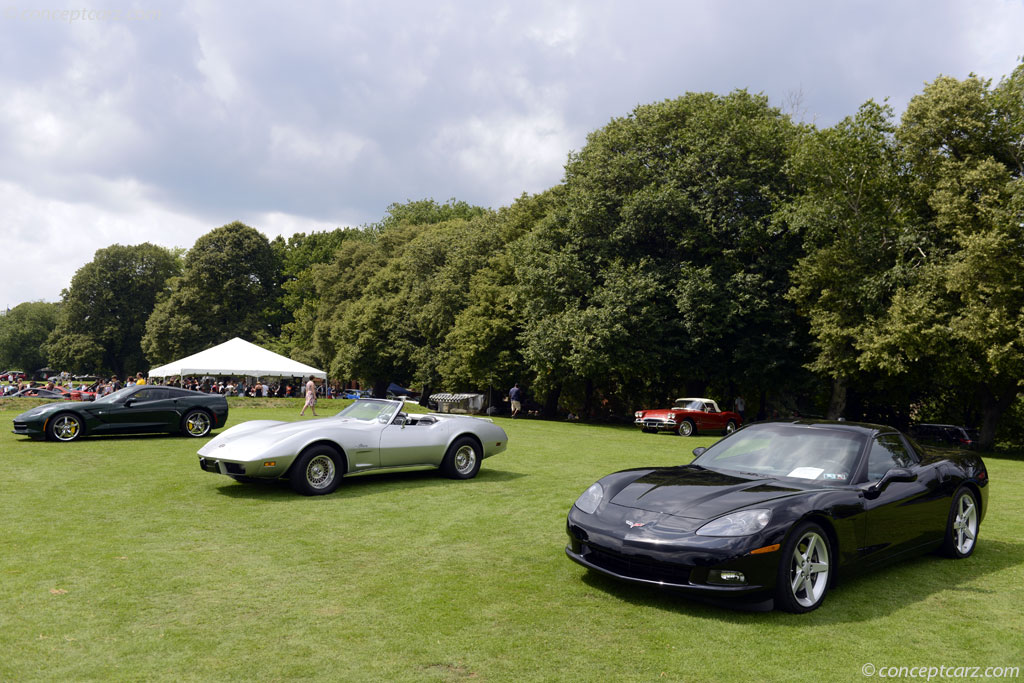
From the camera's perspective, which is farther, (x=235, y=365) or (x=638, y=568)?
(x=235, y=365)

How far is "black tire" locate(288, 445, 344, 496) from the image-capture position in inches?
391

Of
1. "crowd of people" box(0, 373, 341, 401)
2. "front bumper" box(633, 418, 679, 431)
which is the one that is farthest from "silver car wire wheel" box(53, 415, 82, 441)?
"crowd of people" box(0, 373, 341, 401)

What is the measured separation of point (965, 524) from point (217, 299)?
2831 inches

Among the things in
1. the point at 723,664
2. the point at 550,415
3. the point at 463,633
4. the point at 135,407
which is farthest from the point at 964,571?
the point at 550,415

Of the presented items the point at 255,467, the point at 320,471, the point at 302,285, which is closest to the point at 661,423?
the point at 320,471

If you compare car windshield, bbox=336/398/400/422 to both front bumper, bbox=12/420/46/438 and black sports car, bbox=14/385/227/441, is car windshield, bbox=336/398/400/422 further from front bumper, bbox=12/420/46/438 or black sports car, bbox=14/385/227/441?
front bumper, bbox=12/420/46/438

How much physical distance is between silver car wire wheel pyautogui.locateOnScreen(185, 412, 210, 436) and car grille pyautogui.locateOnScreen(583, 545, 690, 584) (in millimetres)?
15539

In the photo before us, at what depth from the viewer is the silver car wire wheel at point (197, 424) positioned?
1842cm

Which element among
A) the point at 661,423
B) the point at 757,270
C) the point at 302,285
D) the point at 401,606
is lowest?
the point at 401,606

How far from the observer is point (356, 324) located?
52125 mm

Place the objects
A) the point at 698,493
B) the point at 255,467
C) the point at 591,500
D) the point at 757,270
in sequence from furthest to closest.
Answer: the point at 757,270 < the point at 255,467 < the point at 591,500 < the point at 698,493

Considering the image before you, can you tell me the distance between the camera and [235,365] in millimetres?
35875

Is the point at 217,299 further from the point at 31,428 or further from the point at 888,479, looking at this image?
the point at 888,479

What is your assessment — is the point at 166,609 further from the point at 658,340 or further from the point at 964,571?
the point at 658,340
